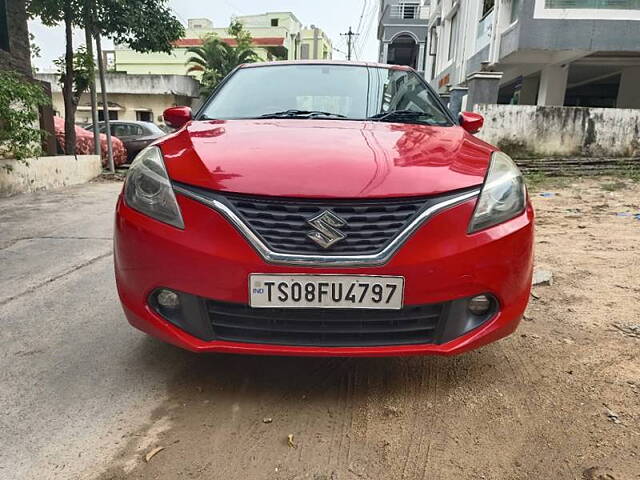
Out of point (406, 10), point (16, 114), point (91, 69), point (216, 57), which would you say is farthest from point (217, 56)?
point (16, 114)

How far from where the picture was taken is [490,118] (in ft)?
33.1

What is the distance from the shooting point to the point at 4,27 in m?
8.12

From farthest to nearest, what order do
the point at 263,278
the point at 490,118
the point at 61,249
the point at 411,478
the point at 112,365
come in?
the point at 490,118 < the point at 61,249 < the point at 112,365 < the point at 263,278 < the point at 411,478

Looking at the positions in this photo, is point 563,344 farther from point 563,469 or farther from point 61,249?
point 61,249

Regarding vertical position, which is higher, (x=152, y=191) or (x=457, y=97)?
(x=457, y=97)

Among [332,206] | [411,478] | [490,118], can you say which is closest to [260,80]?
[332,206]

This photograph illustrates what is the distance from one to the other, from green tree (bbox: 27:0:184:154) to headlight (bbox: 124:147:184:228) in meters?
7.63

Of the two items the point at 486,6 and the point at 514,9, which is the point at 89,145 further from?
the point at 486,6

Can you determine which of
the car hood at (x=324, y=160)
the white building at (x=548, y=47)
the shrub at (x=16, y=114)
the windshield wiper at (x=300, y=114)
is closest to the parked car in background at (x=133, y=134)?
the shrub at (x=16, y=114)

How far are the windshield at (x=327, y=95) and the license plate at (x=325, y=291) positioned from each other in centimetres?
123

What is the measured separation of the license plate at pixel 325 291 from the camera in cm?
163

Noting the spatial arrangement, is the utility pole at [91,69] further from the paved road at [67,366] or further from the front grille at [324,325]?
the front grille at [324,325]

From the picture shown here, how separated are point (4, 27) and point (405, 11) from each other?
3092 cm

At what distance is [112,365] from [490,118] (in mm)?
9423
